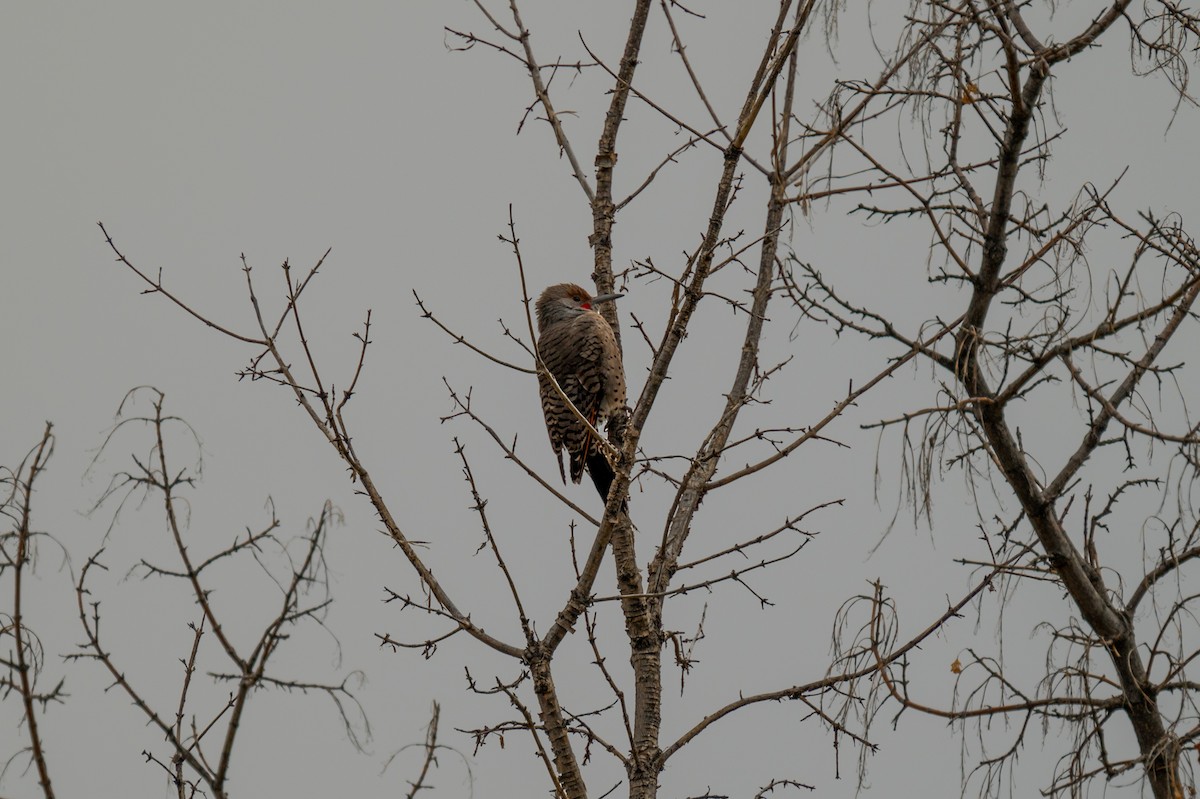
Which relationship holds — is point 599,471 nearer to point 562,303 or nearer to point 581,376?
point 581,376

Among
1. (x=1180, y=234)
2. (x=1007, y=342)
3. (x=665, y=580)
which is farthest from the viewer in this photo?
(x=665, y=580)

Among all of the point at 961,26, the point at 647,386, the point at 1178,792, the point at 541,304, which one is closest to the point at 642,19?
the point at 961,26

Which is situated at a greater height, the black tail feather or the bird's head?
the bird's head

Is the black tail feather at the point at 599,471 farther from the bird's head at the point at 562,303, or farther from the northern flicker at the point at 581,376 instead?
the bird's head at the point at 562,303

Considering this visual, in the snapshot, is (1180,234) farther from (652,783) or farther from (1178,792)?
(652,783)

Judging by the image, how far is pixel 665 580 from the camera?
483 cm

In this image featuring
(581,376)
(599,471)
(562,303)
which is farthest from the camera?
(562,303)

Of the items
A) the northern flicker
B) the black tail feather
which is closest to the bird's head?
the northern flicker

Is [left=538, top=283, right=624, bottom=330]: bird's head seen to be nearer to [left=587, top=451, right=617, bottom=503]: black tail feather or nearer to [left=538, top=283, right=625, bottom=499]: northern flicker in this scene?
[left=538, top=283, right=625, bottom=499]: northern flicker

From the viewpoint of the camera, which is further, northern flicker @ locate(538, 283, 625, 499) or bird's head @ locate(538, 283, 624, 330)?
bird's head @ locate(538, 283, 624, 330)

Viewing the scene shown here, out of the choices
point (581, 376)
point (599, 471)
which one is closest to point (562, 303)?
point (581, 376)

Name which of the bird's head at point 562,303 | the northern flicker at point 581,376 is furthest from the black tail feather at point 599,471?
the bird's head at point 562,303

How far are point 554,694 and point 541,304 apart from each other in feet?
14.4

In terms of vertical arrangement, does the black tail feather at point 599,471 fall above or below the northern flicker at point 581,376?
below
